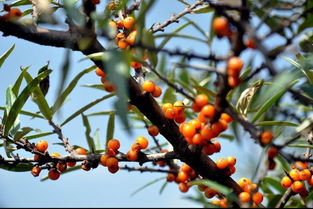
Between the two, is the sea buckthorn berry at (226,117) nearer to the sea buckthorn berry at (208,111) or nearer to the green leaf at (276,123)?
the sea buckthorn berry at (208,111)

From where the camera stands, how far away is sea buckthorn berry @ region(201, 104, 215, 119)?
1036 mm

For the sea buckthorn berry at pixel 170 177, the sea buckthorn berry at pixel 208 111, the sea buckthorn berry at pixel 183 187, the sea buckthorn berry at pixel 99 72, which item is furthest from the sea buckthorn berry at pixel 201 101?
the sea buckthorn berry at pixel 170 177

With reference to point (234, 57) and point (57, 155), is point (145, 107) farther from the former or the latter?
point (57, 155)

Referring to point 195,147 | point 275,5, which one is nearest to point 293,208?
point 195,147

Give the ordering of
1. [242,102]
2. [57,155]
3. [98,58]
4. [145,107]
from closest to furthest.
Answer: [98,58], [145,107], [242,102], [57,155]

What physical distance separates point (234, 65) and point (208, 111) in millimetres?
189

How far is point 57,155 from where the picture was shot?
173 centimetres

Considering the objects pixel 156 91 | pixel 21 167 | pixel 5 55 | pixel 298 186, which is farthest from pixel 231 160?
pixel 5 55

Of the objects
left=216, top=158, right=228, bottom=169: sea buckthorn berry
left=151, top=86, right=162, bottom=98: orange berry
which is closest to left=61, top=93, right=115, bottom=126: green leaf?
left=151, top=86, right=162, bottom=98: orange berry

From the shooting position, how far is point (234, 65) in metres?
0.88

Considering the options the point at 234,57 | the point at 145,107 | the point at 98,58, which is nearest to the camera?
the point at 234,57

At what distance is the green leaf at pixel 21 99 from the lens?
1.56 metres

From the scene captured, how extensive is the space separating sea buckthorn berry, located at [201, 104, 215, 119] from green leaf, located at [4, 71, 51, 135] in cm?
76

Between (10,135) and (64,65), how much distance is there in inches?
37.8
